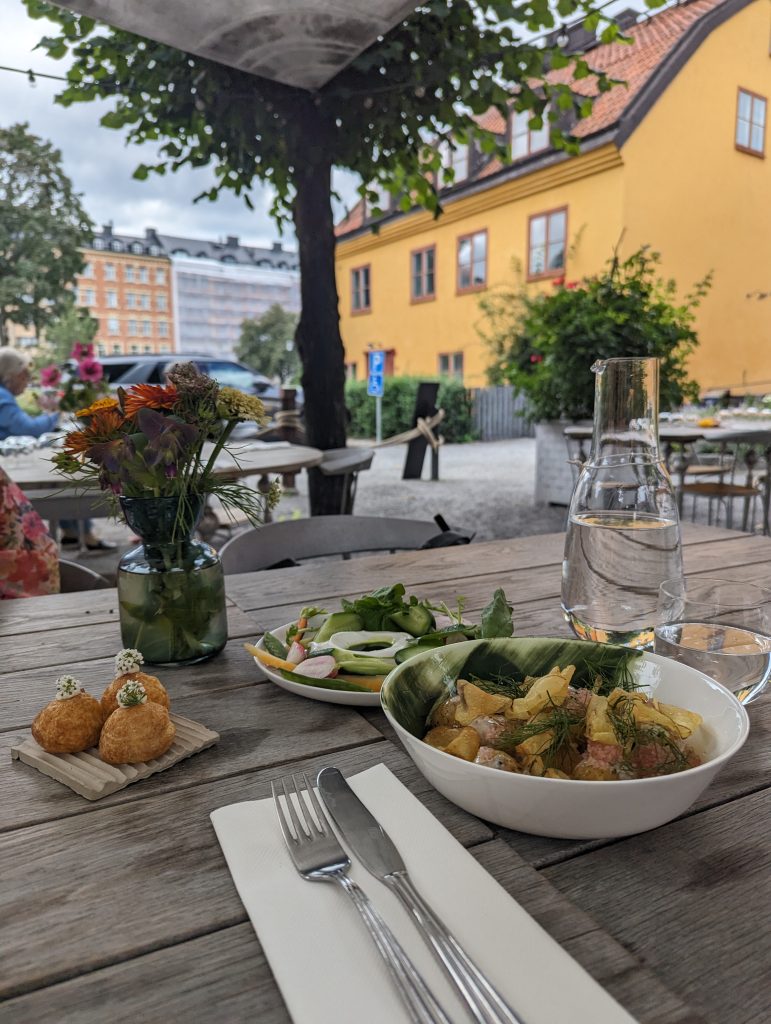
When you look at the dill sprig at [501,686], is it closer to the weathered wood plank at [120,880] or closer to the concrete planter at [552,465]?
the weathered wood plank at [120,880]

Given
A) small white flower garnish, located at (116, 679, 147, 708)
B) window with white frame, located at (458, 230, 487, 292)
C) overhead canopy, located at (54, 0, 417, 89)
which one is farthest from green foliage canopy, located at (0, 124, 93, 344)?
small white flower garnish, located at (116, 679, 147, 708)

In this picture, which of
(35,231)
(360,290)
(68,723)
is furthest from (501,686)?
(360,290)

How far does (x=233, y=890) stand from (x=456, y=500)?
6020mm

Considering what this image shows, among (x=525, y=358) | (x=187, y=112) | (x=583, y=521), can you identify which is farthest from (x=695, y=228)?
(x=583, y=521)

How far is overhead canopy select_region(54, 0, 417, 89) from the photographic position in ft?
6.81

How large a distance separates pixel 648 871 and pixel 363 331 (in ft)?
51.6

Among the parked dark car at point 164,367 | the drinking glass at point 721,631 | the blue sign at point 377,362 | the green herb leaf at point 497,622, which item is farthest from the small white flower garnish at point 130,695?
the blue sign at point 377,362

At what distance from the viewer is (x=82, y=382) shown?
4207mm

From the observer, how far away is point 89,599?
1218 mm

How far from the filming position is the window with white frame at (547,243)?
10938 mm

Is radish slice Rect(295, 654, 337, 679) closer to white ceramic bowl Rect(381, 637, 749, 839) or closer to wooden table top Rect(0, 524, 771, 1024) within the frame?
wooden table top Rect(0, 524, 771, 1024)

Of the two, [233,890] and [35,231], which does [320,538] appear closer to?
[233,890]

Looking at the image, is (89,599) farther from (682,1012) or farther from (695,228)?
(695,228)

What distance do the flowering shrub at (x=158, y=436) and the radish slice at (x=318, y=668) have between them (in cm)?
23
